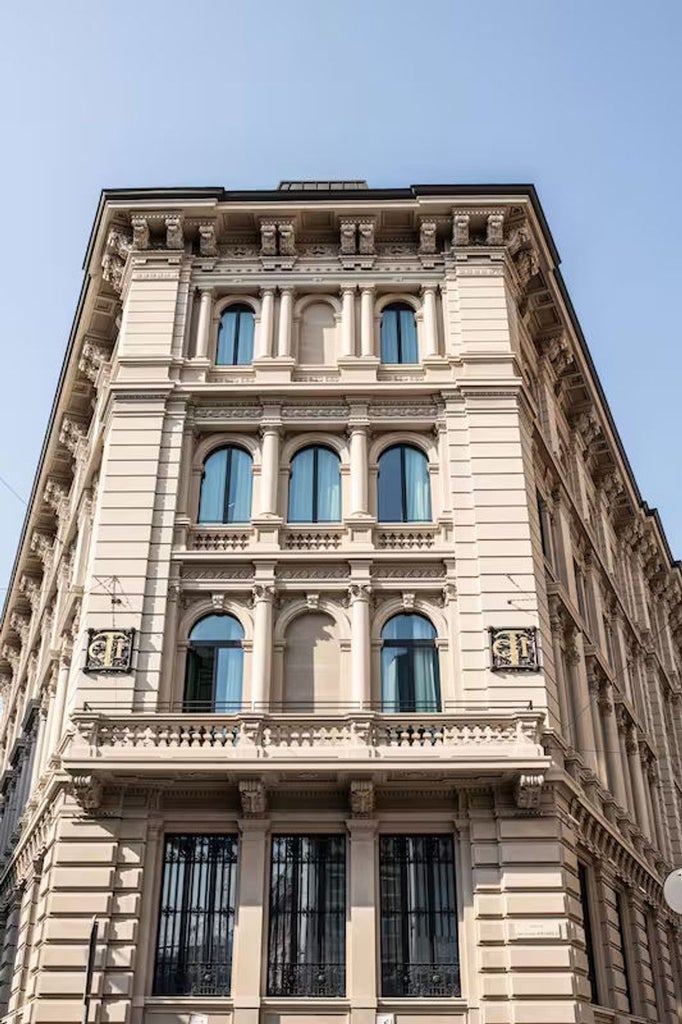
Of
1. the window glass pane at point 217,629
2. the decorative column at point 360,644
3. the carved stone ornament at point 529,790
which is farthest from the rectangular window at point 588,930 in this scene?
the window glass pane at point 217,629

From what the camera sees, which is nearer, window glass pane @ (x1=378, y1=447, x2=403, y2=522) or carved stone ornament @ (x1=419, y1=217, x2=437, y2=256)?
window glass pane @ (x1=378, y1=447, x2=403, y2=522)

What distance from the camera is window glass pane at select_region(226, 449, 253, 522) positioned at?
2367 cm

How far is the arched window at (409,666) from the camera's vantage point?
69.9 ft

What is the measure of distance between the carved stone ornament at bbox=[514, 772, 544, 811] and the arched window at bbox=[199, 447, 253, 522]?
8.36 m

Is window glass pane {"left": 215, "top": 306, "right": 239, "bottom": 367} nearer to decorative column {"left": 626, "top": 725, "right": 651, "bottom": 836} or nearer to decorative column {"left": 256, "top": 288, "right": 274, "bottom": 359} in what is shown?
decorative column {"left": 256, "top": 288, "right": 274, "bottom": 359}

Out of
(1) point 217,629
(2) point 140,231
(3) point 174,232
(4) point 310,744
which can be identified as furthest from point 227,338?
(4) point 310,744

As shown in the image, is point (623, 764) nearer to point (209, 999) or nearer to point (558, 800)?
point (558, 800)

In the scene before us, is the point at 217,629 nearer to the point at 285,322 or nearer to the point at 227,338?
the point at 227,338

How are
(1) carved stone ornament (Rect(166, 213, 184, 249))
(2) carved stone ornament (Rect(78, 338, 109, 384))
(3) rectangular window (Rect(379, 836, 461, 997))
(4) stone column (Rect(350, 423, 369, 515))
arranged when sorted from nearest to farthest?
(3) rectangular window (Rect(379, 836, 461, 997)) < (4) stone column (Rect(350, 423, 369, 515)) < (1) carved stone ornament (Rect(166, 213, 184, 249)) < (2) carved stone ornament (Rect(78, 338, 109, 384))

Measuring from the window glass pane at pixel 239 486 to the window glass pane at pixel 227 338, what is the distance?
2.58 meters

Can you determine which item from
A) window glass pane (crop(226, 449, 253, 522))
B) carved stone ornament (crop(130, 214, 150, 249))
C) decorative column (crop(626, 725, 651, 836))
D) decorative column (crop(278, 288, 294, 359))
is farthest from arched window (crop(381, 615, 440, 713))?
carved stone ornament (crop(130, 214, 150, 249))

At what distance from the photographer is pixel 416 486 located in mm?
23922

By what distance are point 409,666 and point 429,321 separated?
8.92 metres

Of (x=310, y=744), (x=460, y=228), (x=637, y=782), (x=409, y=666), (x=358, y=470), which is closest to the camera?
(x=310, y=744)
